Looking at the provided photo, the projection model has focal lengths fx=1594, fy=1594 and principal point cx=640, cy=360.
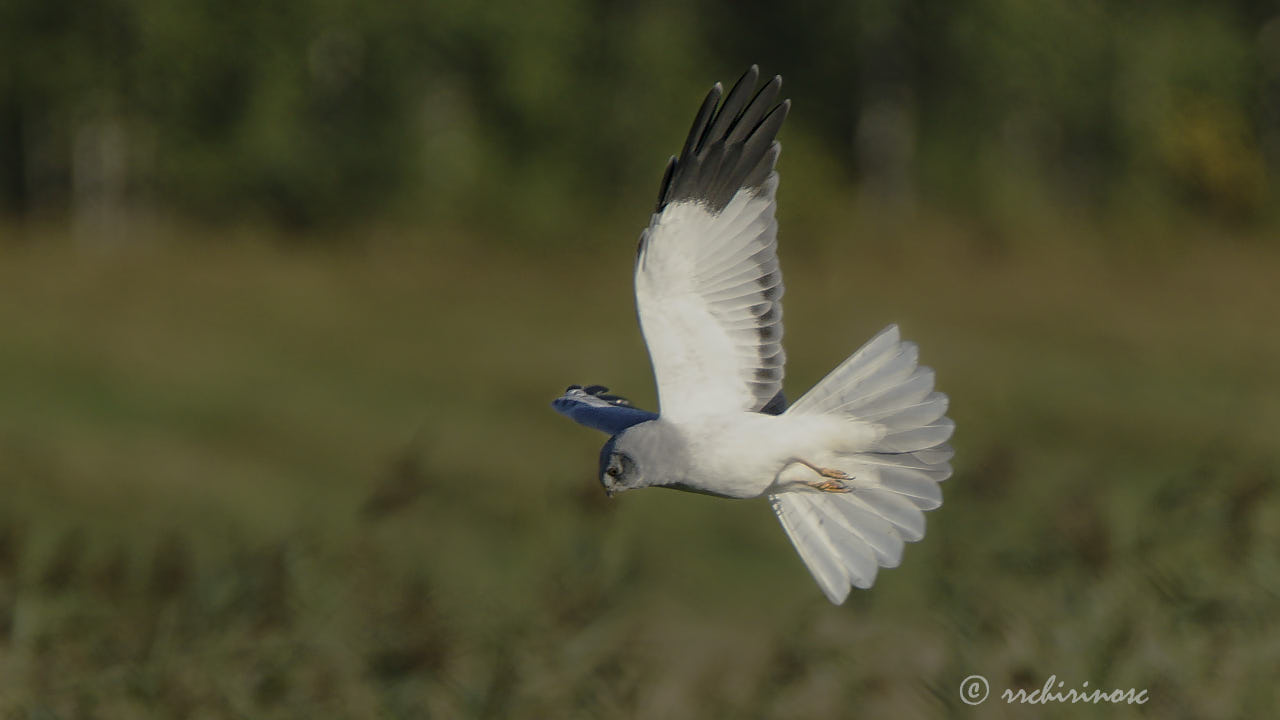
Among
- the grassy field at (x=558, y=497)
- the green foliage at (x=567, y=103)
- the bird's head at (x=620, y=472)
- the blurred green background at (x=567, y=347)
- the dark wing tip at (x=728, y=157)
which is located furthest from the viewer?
the green foliage at (x=567, y=103)

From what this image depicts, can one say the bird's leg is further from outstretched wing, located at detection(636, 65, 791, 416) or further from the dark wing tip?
the dark wing tip

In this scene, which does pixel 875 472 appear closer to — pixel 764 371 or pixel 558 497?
pixel 764 371

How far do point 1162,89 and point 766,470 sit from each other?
81.9ft

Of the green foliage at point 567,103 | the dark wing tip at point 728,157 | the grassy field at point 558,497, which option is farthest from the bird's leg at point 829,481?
the green foliage at point 567,103

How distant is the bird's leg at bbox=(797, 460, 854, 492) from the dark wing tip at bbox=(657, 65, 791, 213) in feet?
2.38

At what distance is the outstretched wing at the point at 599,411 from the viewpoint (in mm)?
4379

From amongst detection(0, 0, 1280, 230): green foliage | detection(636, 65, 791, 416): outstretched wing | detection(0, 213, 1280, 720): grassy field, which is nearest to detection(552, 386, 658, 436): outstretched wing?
detection(636, 65, 791, 416): outstretched wing

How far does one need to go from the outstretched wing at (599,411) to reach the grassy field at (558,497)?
36 centimetres

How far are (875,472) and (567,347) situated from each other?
1443 centimetres

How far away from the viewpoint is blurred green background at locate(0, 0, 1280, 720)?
4926 millimetres

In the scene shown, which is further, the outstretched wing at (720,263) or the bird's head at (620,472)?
the outstretched wing at (720,263)

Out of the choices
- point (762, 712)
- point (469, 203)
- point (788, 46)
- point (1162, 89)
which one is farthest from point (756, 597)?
point (1162, 89)

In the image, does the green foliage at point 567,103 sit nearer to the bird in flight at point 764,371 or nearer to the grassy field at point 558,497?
the grassy field at point 558,497

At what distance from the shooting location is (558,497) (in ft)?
17.7
